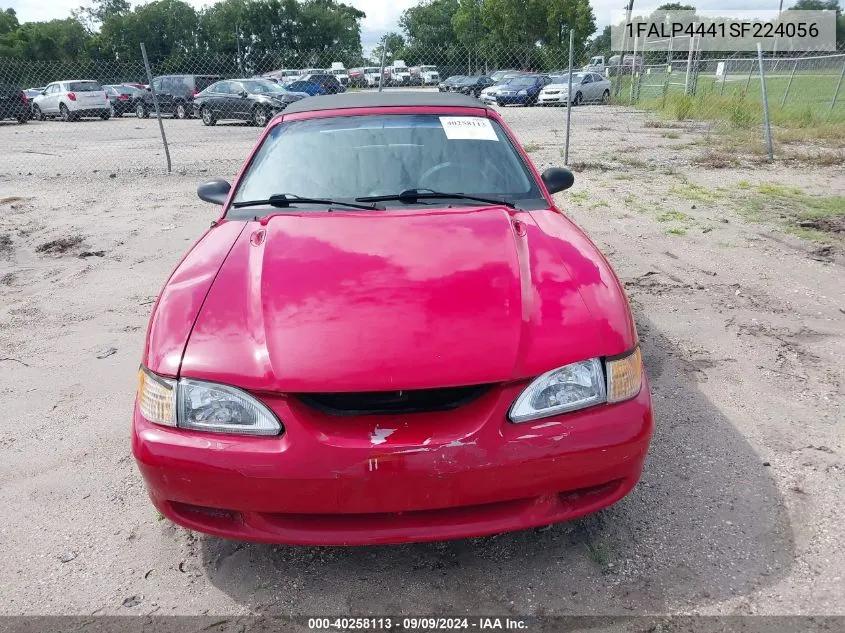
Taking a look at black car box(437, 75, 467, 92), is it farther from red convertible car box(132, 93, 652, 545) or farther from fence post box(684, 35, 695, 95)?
red convertible car box(132, 93, 652, 545)

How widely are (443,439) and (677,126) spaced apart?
53.6 ft

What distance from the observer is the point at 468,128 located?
11.2 ft

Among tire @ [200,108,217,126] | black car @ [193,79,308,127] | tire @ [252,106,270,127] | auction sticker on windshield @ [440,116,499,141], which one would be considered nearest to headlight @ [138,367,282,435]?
auction sticker on windshield @ [440,116,499,141]

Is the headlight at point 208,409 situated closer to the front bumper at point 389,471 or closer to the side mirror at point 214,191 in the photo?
the front bumper at point 389,471

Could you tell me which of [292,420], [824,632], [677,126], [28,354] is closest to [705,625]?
[824,632]

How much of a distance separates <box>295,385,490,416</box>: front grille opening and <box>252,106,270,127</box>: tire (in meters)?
17.5

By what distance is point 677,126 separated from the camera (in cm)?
1605

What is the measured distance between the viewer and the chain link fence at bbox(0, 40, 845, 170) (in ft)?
47.0

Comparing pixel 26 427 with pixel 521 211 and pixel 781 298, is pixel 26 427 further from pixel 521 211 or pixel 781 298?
pixel 781 298

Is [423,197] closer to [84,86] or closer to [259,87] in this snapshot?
[259,87]

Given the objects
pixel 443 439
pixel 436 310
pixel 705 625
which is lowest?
pixel 705 625

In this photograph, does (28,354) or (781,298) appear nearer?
(28,354)

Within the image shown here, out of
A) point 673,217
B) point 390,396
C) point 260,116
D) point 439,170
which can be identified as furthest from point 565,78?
point 390,396

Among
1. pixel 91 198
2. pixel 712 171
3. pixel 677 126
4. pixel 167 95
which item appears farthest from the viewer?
pixel 167 95
